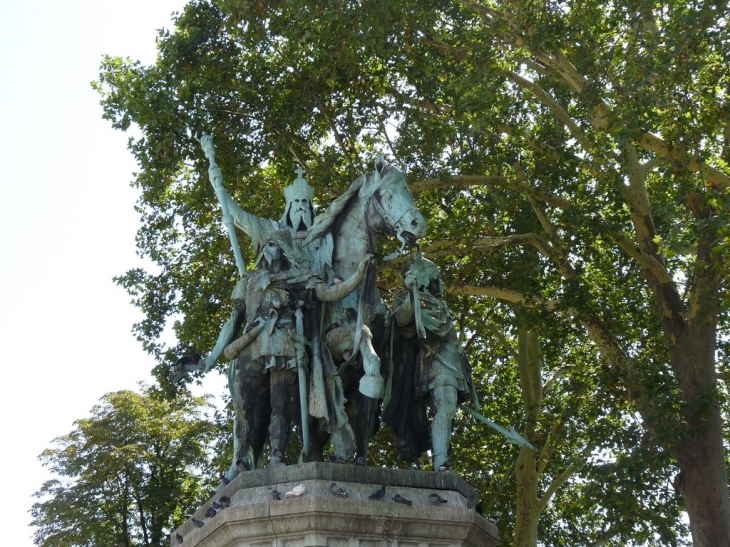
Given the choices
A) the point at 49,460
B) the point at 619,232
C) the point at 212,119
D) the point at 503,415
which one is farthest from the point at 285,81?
the point at 49,460

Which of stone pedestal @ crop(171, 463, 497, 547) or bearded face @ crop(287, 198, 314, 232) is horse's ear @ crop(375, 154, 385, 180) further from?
stone pedestal @ crop(171, 463, 497, 547)

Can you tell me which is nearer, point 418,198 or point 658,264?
point 658,264

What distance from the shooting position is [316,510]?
7.89 metres

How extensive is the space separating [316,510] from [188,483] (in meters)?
19.0

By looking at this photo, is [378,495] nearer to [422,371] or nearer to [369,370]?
[369,370]

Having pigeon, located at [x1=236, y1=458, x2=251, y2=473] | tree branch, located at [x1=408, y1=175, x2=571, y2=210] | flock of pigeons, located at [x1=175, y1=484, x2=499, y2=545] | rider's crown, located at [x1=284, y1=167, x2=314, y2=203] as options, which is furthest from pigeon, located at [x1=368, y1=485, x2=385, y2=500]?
tree branch, located at [x1=408, y1=175, x2=571, y2=210]

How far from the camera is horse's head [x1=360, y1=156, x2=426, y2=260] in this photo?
912 centimetres

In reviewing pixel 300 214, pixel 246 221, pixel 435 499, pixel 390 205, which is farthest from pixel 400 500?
pixel 246 221

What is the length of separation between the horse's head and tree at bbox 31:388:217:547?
15.5m

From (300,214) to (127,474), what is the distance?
1751cm

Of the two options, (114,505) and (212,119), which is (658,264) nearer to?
(212,119)

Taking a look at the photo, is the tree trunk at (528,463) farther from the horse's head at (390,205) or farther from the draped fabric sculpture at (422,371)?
the horse's head at (390,205)

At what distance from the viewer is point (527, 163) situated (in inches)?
792

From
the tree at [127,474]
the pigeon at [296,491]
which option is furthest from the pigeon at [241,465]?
the tree at [127,474]
